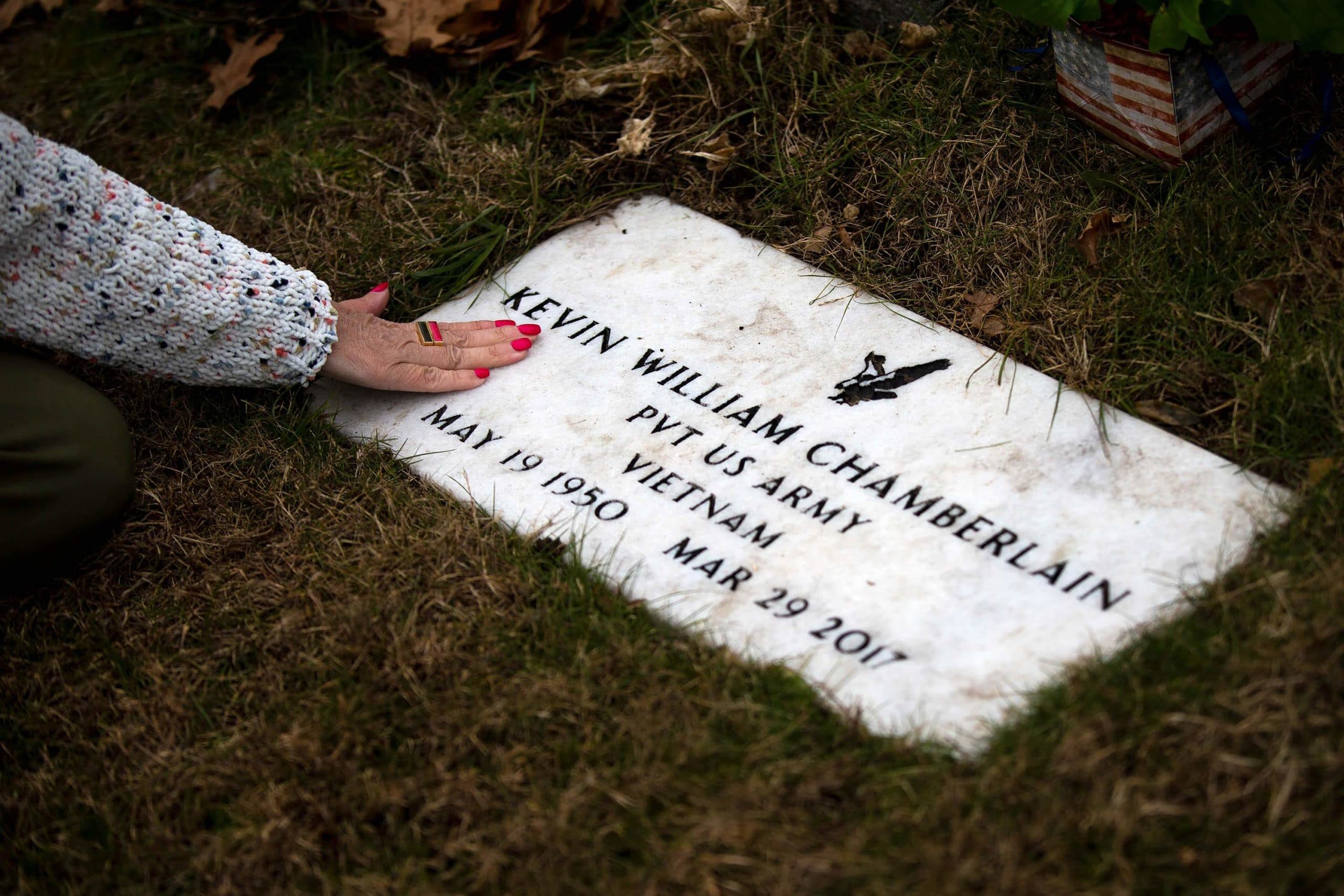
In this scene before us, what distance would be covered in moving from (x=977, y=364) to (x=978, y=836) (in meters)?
0.98

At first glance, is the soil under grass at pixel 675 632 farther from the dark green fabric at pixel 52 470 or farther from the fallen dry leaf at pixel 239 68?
the fallen dry leaf at pixel 239 68

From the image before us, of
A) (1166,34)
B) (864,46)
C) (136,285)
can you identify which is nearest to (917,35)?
(864,46)

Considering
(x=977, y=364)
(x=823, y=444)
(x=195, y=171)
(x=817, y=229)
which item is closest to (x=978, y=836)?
(x=823, y=444)

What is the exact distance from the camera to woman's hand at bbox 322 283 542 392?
7.52ft

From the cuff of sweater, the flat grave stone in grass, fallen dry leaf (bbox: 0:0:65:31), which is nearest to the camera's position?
the flat grave stone in grass

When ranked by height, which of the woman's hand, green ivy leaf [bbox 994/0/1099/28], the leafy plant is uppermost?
the leafy plant

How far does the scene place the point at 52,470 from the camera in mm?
2021

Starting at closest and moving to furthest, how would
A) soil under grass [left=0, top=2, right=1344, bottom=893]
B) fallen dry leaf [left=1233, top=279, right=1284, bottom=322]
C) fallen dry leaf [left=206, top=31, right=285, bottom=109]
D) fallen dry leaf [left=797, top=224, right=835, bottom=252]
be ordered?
1. soil under grass [left=0, top=2, right=1344, bottom=893]
2. fallen dry leaf [left=1233, top=279, right=1284, bottom=322]
3. fallen dry leaf [left=797, top=224, right=835, bottom=252]
4. fallen dry leaf [left=206, top=31, right=285, bottom=109]

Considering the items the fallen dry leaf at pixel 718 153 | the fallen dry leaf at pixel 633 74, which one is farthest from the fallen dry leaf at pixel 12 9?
the fallen dry leaf at pixel 718 153

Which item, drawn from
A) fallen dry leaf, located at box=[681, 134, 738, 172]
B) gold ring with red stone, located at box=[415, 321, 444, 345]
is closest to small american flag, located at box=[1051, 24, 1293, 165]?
fallen dry leaf, located at box=[681, 134, 738, 172]

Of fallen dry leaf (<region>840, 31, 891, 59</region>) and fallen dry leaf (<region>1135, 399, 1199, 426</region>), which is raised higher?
fallen dry leaf (<region>840, 31, 891, 59</region>)

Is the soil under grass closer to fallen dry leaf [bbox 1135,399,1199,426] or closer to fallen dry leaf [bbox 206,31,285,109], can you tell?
fallen dry leaf [bbox 1135,399,1199,426]

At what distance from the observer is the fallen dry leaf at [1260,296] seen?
2.08 meters

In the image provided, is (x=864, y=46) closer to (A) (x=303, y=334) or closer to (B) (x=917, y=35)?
(B) (x=917, y=35)
